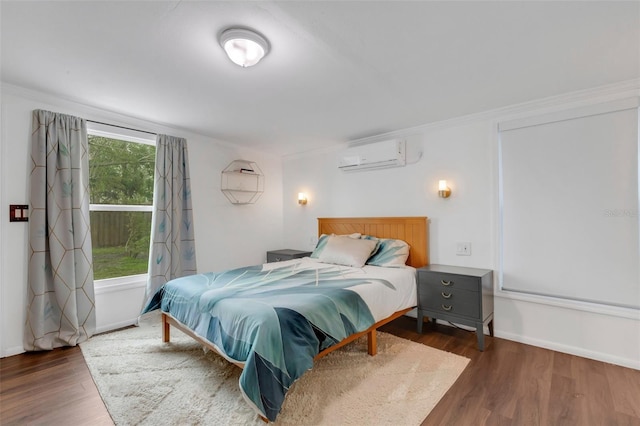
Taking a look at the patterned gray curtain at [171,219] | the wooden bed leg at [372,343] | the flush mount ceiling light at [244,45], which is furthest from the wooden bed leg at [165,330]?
the flush mount ceiling light at [244,45]

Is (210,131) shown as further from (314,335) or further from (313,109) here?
(314,335)

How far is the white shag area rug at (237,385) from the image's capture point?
174cm

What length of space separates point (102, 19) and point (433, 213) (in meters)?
3.24

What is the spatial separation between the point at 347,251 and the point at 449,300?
45.0 inches

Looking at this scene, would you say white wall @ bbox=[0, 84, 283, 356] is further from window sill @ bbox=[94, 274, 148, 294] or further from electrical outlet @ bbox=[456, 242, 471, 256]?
electrical outlet @ bbox=[456, 242, 471, 256]

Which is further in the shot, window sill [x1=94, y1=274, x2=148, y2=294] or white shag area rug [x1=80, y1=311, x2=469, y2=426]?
window sill [x1=94, y1=274, x2=148, y2=294]

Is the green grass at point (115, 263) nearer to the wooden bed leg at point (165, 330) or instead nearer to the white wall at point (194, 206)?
the white wall at point (194, 206)

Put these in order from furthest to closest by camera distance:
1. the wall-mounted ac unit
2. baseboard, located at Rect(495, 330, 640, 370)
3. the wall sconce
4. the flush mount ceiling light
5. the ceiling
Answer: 1. the wall-mounted ac unit
2. the wall sconce
3. baseboard, located at Rect(495, 330, 640, 370)
4. the flush mount ceiling light
5. the ceiling

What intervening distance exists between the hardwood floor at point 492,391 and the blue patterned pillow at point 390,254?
96 centimetres

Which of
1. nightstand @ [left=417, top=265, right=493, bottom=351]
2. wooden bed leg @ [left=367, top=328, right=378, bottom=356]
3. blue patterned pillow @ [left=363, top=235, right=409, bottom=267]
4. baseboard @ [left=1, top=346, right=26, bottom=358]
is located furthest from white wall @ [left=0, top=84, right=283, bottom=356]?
nightstand @ [left=417, top=265, right=493, bottom=351]

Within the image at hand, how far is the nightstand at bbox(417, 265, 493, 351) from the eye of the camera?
8.64ft

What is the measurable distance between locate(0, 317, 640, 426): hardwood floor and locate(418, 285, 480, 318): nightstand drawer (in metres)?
0.33

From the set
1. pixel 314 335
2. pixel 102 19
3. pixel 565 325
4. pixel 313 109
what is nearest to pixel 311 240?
pixel 313 109

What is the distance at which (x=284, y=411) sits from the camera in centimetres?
177
